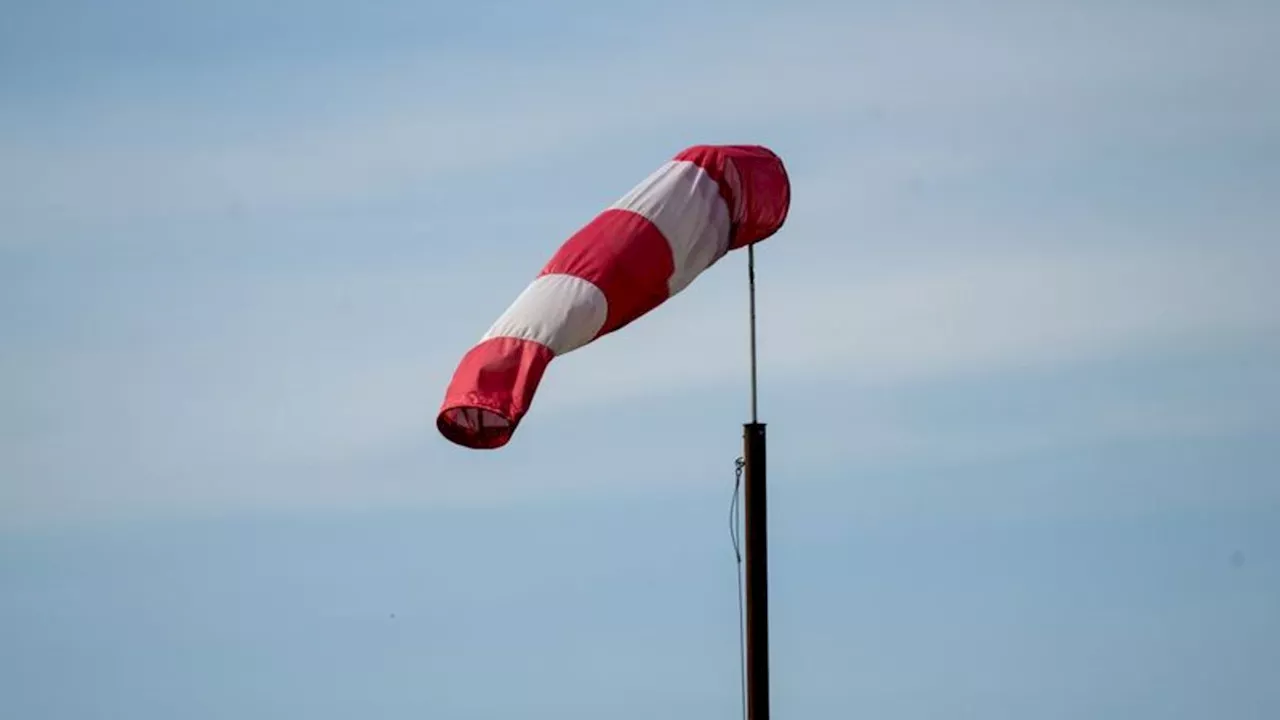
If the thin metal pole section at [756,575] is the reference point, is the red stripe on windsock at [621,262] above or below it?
above

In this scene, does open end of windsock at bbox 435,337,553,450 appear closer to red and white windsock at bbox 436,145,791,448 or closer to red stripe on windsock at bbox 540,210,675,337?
red and white windsock at bbox 436,145,791,448

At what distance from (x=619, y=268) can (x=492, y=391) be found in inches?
84.0

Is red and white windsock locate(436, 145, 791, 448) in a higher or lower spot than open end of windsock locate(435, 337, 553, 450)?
higher

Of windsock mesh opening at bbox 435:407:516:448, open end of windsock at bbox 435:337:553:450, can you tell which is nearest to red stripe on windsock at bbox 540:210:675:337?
open end of windsock at bbox 435:337:553:450

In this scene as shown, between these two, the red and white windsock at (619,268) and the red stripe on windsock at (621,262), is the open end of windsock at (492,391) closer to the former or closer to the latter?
the red and white windsock at (619,268)

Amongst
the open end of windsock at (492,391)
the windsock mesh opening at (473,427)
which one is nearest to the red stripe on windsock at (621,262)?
the open end of windsock at (492,391)

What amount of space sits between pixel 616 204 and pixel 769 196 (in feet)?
6.00

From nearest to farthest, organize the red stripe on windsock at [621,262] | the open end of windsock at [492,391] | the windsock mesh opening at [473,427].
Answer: the open end of windsock at [492,391] → the windsock mesh opening at [473,427] → the red stripe on windsock at [621,262]

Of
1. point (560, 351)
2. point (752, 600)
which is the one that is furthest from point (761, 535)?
point (560, 351)

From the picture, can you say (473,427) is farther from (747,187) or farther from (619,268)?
(747,187)

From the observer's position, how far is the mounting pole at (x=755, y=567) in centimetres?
2309

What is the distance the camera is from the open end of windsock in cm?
2223

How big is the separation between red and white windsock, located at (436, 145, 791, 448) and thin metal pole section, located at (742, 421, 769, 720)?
1990mm

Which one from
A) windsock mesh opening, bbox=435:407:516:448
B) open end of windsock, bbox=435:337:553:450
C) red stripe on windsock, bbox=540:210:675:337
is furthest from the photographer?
red stripe on windsock, bbox=540:210:675:337
